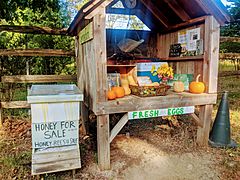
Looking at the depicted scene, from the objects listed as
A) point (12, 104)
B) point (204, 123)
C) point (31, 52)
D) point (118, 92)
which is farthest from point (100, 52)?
point (12, 104)

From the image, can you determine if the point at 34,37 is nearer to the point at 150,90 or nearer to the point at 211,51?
the point at 150,90

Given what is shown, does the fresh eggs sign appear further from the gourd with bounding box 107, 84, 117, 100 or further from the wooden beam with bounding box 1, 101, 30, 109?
the wooden beam with bounding box 1, 101, 30, 109

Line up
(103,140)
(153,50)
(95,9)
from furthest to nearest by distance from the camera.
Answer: (153,50), (103,140), (95,9)

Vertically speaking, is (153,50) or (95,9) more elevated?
(95,9)

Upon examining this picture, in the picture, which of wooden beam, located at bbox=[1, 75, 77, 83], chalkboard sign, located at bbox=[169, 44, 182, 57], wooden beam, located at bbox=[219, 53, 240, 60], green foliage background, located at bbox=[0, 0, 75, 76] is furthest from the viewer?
wooden beam, located at bbox=[219, 53, 240, 60]

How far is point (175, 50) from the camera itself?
3.55 meters

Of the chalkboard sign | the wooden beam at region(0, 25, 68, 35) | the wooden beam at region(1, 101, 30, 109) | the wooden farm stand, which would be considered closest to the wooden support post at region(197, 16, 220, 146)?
the wooden farm stand

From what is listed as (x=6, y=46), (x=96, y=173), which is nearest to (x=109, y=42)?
(x=96, y=173)

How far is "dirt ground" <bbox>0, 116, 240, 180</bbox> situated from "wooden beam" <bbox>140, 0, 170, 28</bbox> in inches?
76.7

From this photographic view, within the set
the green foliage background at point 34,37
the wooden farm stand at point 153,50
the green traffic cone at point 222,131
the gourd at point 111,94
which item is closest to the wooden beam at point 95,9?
the wooden farm stand at point 153,50

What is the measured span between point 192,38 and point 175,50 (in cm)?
41

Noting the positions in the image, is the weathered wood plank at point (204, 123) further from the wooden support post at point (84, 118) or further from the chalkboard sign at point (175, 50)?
the wooden support post at point (84, 118)

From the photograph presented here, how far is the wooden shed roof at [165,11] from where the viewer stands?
103 inches

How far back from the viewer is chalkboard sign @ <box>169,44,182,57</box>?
11.4ft
